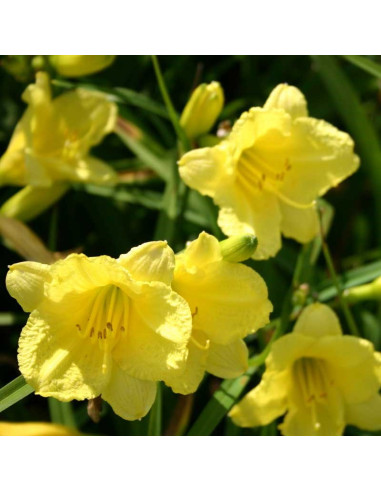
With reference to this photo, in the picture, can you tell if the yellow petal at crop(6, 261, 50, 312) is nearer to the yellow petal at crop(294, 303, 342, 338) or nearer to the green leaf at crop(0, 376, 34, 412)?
the green leaf at crop(0, 376, 34, 412)

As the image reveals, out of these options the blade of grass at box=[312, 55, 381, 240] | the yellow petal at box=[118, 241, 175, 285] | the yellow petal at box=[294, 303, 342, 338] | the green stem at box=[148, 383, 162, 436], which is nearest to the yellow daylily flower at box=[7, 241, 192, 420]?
the yellow petal at box=[118, 241, 175, 285]

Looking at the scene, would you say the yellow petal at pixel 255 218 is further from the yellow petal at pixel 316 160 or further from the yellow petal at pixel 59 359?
the yellow petal at pixel 59 359

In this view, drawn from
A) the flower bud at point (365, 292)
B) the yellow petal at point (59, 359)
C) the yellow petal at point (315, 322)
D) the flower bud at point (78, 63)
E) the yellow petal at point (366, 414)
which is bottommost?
the yellow petal at point (366, 414)

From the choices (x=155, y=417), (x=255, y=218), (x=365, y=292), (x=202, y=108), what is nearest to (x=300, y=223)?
(x=255, y=218)

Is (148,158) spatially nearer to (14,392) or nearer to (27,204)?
(27,204)

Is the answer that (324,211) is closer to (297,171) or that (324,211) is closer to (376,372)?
(297,171)

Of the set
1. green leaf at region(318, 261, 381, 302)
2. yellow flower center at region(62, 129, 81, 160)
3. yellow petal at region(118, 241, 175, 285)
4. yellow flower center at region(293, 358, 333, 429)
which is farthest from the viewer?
yellow flower center at region(62, 129, 81, 160)

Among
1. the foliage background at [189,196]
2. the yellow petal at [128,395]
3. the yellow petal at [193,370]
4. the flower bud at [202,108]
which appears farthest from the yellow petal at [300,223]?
the yellow petal at [128,395]
